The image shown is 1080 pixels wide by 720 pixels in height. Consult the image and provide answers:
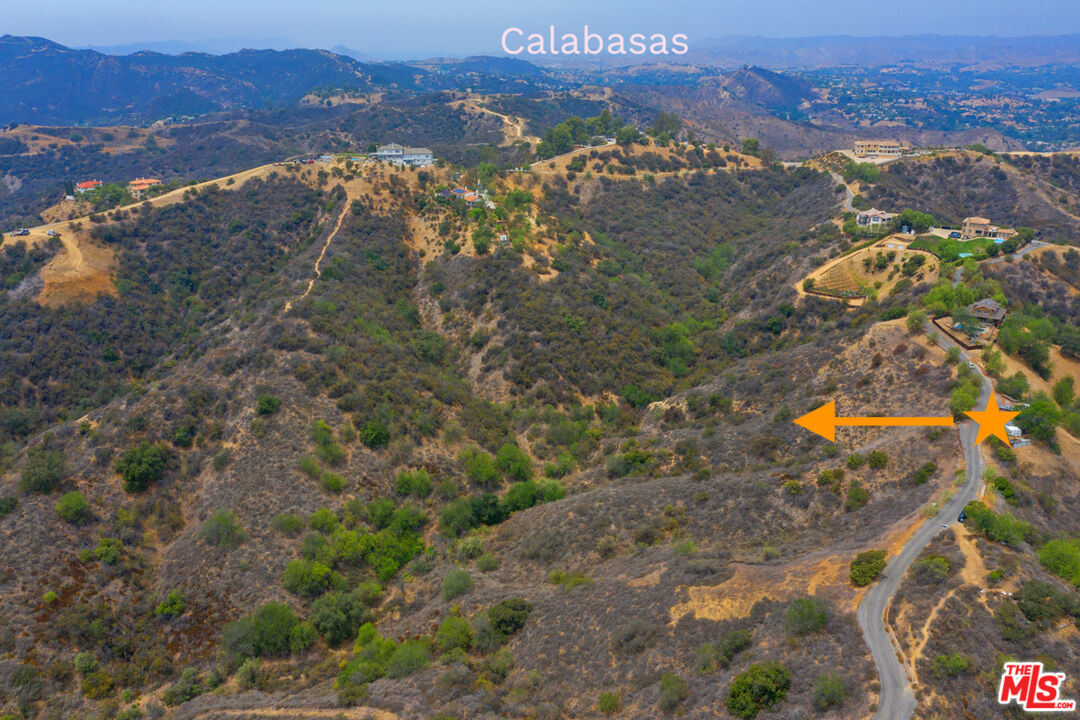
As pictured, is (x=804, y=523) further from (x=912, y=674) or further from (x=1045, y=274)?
(x=1045, y=274)

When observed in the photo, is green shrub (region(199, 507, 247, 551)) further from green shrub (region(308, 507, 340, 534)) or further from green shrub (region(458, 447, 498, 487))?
green shrub (region(458, 447, 498, 487))

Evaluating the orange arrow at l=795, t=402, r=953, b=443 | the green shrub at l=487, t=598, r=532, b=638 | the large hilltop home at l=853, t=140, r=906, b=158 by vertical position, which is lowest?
the green shrub at l=487, t=598, r=532, b=638

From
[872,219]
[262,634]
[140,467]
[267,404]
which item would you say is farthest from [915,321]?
[140,467]

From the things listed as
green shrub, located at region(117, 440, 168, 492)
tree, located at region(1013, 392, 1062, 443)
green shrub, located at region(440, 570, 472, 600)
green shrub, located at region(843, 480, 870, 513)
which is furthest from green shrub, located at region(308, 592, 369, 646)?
tree, located at region(1013, 392, 1062, 443)

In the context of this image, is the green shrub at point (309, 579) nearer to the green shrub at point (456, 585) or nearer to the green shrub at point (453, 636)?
the green shrub at point (456, 585)

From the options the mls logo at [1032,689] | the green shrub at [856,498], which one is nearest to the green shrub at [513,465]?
the green shrub at [856,498]

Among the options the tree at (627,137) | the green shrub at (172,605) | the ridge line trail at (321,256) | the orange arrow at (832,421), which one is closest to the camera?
the green shrub at (172,605)

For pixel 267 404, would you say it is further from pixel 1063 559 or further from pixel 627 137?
pixel 627 137
